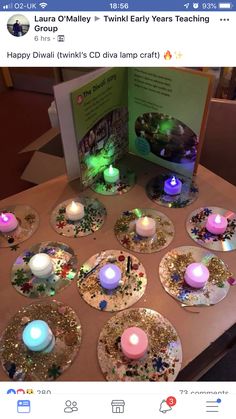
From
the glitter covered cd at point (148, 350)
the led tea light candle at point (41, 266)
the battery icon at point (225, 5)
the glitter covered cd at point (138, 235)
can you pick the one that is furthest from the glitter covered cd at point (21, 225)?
the battery icon at point (225, 5)

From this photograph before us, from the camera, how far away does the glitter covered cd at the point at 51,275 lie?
730 millimetres

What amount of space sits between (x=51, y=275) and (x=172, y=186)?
1.37ft

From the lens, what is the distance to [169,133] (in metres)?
0.94

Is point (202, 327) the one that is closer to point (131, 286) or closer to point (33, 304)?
point (131, 286)

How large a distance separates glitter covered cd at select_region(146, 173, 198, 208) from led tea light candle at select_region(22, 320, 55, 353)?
46 cm

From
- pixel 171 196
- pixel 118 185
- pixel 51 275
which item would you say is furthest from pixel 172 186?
pixel 51 275

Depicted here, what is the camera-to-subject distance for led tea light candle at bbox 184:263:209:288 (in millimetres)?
708

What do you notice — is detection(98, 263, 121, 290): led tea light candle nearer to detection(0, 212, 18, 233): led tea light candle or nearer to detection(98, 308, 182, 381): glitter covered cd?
detection(98, 308, 182, 381): glitter covered cd

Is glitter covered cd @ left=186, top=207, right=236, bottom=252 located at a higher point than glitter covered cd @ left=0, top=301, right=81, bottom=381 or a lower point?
higher

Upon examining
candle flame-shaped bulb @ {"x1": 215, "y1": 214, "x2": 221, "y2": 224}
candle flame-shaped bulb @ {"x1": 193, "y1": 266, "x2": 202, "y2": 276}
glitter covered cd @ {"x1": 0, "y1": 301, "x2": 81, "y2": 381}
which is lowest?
glitter covered cd @ {"x1": 0, "y1": 301, "x2": 81, "y2": 381}
